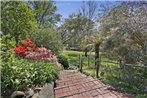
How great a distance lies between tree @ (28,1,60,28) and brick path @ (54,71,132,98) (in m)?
16.9

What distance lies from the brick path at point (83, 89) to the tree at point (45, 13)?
16922 mm

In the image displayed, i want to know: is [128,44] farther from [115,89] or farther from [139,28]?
[115,89]

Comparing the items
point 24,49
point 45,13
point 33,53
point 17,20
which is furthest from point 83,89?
point 45,13

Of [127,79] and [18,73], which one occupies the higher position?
[18,73]

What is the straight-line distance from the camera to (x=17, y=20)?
13219 millimetres

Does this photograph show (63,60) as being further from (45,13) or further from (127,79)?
(45,13)

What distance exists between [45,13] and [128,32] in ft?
52.1

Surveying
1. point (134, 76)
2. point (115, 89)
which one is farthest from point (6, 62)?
point (134, 76)

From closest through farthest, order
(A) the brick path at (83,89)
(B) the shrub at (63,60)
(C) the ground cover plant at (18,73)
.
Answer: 1. (C) the ground cover plant at (18,73)
2. (A) the brick path at (83,89)
3. (B) the shrub at (63,60)

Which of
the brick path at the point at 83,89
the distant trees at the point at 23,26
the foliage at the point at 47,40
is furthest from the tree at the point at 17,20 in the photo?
the brick path at the point at 83,89

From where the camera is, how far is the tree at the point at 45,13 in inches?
993

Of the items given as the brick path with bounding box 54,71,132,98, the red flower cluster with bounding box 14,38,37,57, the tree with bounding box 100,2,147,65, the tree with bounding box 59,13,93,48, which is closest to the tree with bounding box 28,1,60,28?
the tree with bounding box 59,13,93,48

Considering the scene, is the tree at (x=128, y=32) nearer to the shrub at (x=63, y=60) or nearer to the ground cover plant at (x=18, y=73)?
the shrub at (x=63, y=60)

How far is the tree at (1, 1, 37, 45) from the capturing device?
12.6m
